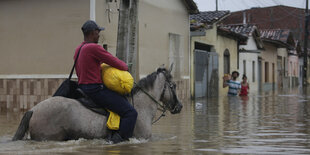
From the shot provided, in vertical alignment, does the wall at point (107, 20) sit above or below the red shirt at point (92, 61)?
above

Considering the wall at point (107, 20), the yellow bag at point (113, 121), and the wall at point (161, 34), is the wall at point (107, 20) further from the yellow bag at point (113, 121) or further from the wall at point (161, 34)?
the yellow bag at point (113, 121)

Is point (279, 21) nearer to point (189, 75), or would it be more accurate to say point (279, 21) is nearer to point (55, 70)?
point (189, 75)


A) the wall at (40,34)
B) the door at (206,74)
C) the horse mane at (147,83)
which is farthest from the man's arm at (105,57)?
the door at (206,74)

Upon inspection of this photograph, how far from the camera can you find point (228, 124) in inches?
381

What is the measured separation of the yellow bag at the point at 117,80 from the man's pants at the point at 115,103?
7cm

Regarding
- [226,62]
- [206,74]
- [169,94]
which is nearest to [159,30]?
[206,74]

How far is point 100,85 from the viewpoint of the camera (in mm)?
5965

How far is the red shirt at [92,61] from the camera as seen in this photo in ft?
19.4

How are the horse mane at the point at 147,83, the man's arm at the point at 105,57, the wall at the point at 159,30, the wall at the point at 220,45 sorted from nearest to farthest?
the man's arm at the point at 105,57, the horse mane at the point at 147,83, the wall at the point at 159,30, the wall at the point at 220,45

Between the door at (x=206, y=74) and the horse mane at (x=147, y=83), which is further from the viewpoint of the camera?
the door at (x=206, y=74)

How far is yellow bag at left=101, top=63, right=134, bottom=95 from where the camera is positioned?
19.6 ft

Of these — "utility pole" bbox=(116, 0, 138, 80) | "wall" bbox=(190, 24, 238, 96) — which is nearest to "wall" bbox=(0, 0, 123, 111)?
"utility pole" bbox=(116, 0, 138, 80)

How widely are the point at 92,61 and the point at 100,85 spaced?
31 cm

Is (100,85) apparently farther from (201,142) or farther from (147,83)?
(201,142)
